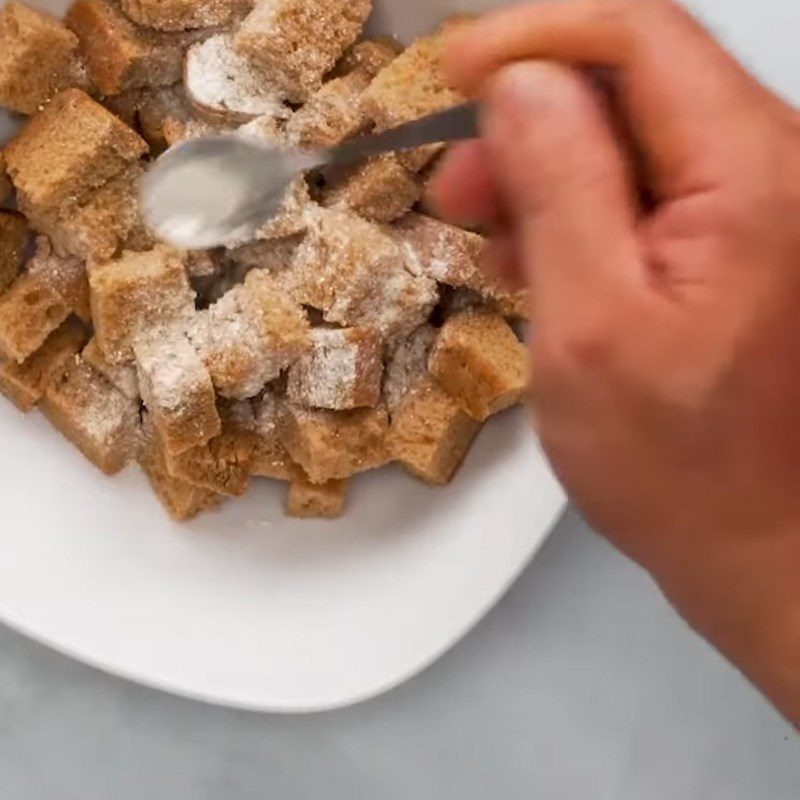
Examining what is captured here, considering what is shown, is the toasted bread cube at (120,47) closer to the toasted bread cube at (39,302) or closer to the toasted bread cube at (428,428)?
the toasted bread cube at (39,302)

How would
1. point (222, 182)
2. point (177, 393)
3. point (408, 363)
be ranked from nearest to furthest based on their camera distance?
point (222, 182) < point (177, 393) < point (408, 363)

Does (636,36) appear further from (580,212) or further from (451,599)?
(451,599)

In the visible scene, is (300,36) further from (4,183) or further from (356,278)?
(4,183)

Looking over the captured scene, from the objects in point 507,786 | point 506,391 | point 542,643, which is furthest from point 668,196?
point 507,786

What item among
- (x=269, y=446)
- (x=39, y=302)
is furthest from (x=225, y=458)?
(x=39, y=302)

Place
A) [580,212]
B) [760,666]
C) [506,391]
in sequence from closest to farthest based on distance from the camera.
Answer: [580,212], [760,666], [506,391]

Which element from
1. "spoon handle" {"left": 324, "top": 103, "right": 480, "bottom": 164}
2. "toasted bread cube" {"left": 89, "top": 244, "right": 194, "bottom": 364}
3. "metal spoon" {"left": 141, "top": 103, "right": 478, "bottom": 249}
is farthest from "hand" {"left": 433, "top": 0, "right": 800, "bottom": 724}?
"toasted bread cube" {"left": 89, "top": 244, "right": 194, "bottom": 364}

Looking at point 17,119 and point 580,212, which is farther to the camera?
point 17,119
